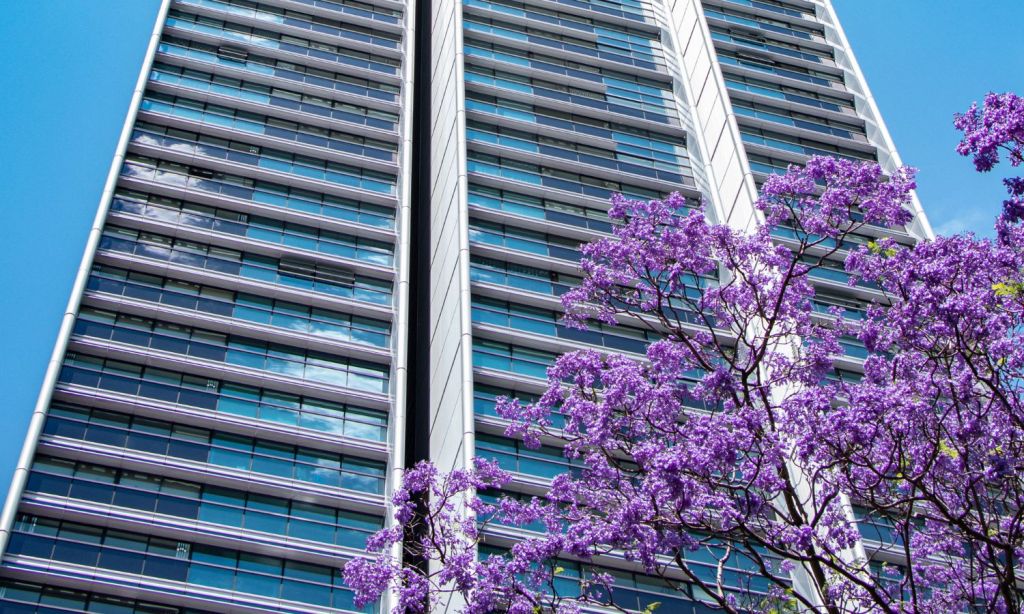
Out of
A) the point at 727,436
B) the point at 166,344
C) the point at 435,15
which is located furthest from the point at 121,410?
the point at 435,15

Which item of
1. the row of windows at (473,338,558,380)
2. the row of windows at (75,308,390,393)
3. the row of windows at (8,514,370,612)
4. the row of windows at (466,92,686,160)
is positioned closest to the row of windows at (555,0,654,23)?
the row of windows at (466,92,686,160)

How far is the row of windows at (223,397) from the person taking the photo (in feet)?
131

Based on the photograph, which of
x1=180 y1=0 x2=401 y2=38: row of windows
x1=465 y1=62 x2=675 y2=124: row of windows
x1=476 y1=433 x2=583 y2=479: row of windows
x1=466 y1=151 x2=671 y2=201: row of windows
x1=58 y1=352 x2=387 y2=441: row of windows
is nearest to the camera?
x1=476 y1=433 x2=583 y2=479: row of windows

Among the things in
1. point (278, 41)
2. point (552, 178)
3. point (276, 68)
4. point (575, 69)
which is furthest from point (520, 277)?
point (278, 41)

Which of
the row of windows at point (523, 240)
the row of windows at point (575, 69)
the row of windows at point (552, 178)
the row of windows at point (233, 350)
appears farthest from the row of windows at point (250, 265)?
the row of windows at point (575, 69)

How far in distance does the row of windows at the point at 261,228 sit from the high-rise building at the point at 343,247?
127mm

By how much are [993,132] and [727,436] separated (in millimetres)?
→ 5243

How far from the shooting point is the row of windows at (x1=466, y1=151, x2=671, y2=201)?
51344 mm

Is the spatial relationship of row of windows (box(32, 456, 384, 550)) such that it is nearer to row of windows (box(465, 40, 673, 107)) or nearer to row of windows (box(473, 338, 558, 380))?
row of windows (box(473, 338, 558, 380))

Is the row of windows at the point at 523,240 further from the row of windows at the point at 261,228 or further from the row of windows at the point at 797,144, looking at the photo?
the row of windows at the point at 797,144

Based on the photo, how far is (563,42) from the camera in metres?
60.0

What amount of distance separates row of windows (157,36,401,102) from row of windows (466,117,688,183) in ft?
17.8

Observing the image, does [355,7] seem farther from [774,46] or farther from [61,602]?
[61,602]

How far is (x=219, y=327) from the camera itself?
43.0 metres
